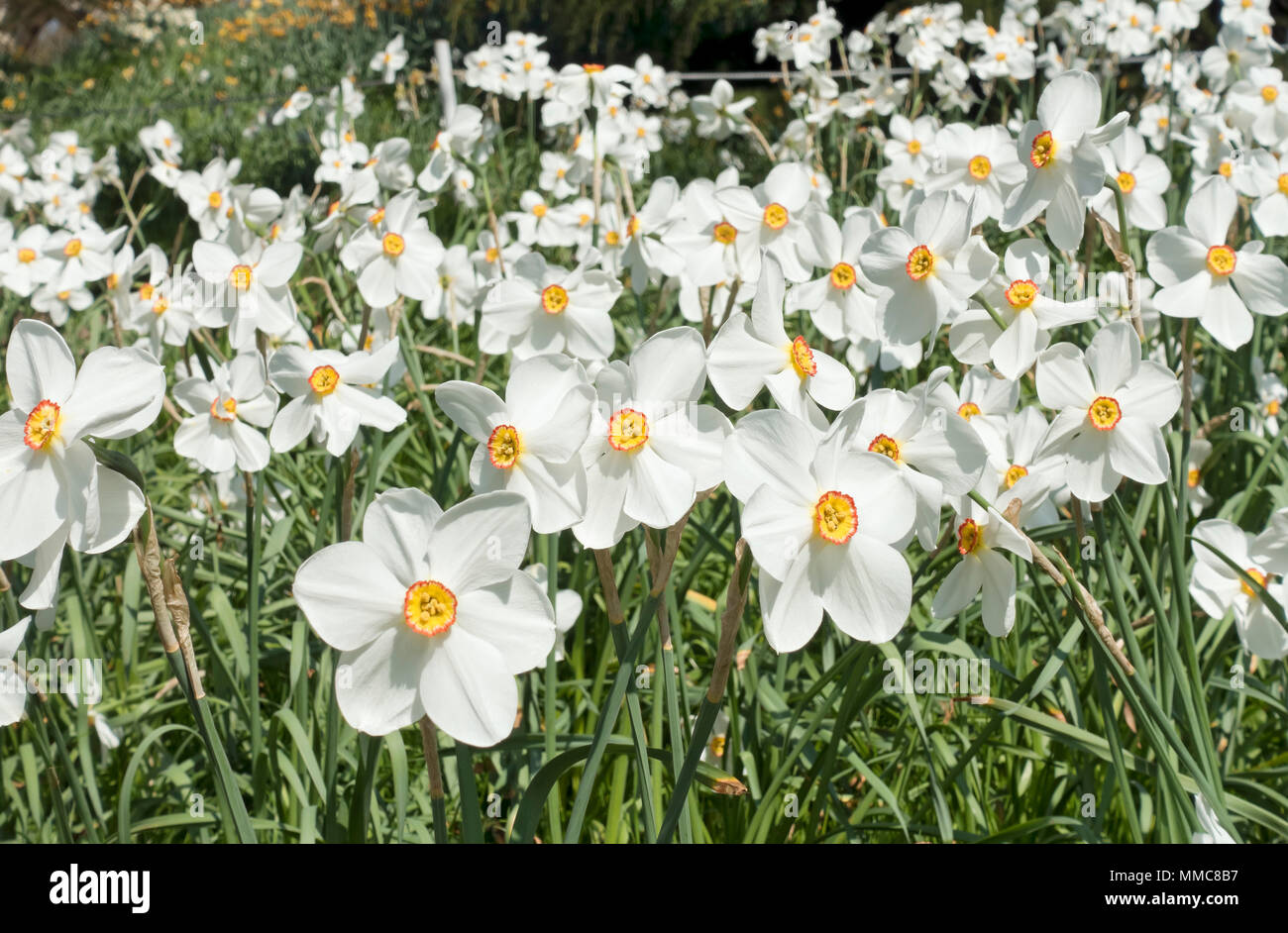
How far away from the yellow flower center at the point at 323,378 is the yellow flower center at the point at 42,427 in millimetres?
552

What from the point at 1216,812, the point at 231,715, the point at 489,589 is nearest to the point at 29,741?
the point at 231,715

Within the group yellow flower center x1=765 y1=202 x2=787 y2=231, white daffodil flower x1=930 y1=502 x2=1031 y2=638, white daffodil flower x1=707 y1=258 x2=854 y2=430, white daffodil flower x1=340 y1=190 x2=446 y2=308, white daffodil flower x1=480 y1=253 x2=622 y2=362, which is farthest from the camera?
white daffodil flower x1=340 y1=190 x2=446 y2=308

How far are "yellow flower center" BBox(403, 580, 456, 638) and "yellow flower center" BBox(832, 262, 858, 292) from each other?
0.99 m

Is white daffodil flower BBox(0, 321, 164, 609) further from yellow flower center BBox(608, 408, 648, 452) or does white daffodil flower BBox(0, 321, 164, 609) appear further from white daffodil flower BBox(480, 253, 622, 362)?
white daffodil flower BBox(480, 253, 622, 362)

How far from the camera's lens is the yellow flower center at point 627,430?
3.17ft

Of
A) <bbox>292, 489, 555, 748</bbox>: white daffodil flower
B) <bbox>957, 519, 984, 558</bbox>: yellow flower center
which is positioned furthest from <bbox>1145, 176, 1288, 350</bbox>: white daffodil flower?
<bbox>292, 489, 555, 748</bbox>: white daffodil flower

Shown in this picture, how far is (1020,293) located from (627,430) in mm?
611

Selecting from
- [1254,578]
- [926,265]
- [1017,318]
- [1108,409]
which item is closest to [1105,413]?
[1108,409]

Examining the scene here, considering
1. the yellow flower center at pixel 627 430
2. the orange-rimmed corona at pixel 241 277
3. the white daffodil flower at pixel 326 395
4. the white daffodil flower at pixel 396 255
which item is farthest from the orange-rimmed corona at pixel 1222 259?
the orange-rimmed corona at pixel 241 277

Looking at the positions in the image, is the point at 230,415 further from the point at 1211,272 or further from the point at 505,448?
the point at 1211,272

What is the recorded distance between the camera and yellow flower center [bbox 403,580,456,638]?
844mm

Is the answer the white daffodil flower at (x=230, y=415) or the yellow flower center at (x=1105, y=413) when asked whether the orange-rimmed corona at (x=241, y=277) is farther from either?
the yellow flower center at (x=1105, y=413)
